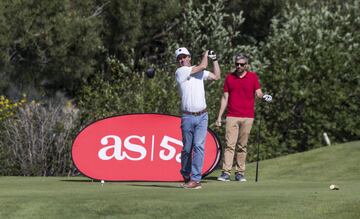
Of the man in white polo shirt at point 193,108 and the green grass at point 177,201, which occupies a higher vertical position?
the man in white polo shirt at point 193,108

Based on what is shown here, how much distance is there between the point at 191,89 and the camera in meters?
A: 13.1

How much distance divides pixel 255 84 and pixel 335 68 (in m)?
11.9

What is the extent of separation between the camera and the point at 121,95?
24.3 meters

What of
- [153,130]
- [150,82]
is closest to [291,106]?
[150,82]

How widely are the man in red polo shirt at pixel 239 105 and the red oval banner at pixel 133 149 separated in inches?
11.0

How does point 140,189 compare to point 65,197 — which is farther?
point 140,189

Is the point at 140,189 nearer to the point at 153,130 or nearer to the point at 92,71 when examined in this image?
the point at 153,130

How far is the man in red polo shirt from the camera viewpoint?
14633 millimetres

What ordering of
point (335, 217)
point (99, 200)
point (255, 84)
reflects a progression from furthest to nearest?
point (255, 84) → point (99, 200) → point (335, 217)

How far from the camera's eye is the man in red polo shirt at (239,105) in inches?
576

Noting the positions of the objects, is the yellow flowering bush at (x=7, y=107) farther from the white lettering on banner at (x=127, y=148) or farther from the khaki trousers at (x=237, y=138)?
the khaki trousers at (x=237, y=138)

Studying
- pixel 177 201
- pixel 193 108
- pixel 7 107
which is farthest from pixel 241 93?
pixel 7 107

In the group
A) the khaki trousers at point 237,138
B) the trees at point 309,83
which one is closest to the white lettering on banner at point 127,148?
the khaki trousers at point 237,138

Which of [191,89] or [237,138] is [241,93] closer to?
[237,138]
